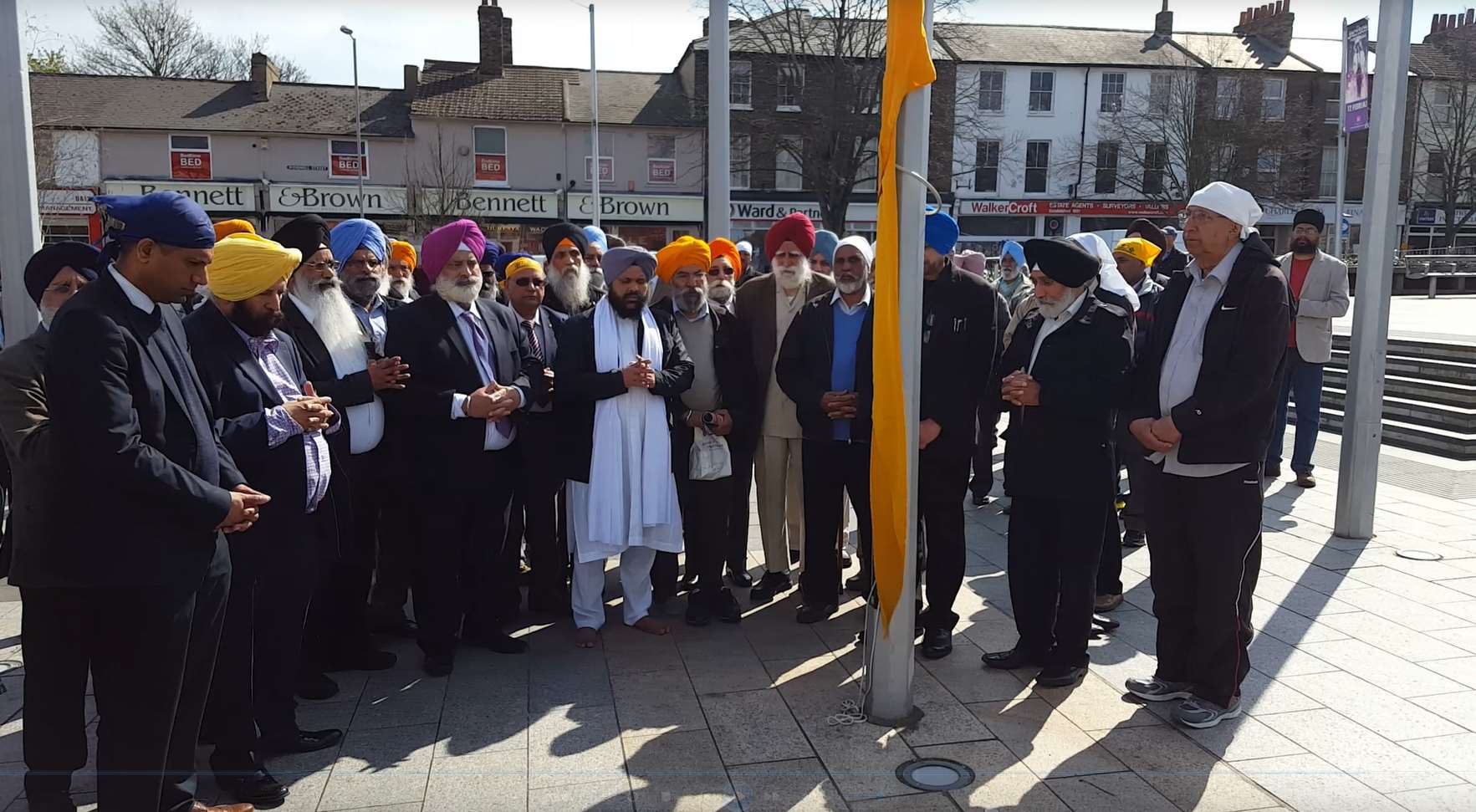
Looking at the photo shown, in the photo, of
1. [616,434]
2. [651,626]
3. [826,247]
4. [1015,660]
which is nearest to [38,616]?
[616,434]

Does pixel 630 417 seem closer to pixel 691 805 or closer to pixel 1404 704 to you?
pixel 691 805

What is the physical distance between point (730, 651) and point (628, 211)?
32138 millimetres

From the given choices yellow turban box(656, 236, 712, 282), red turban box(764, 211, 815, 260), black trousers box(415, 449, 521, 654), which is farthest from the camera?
red turban box(764, 211, 815, 260)

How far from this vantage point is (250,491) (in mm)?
3111

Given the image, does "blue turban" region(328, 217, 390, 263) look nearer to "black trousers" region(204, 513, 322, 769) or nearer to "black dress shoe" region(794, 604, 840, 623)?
"black trousers" region(204, 513, 322, 769)

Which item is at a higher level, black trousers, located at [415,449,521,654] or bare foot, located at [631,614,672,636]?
black trousers, located at [415,449,521,654]

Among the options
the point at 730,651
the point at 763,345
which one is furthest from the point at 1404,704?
the point at 763,345

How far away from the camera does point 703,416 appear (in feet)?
18.1

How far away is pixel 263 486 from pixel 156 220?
3.76ft

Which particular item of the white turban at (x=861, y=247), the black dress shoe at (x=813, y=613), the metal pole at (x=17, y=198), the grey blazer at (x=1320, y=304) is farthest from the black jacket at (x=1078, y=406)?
the grey blazer at (x=1320, y=304)

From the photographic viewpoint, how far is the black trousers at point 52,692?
3105 mm

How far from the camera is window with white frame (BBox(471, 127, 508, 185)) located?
3525 centimetres

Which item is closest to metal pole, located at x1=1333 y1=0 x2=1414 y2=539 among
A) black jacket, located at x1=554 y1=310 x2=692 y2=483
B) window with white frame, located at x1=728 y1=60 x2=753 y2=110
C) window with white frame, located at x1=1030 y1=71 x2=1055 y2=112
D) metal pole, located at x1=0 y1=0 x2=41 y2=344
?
black jacket, located at x1=554 y1=310 x2=692 y2=483

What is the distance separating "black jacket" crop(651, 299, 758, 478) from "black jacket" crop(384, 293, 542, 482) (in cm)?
113
